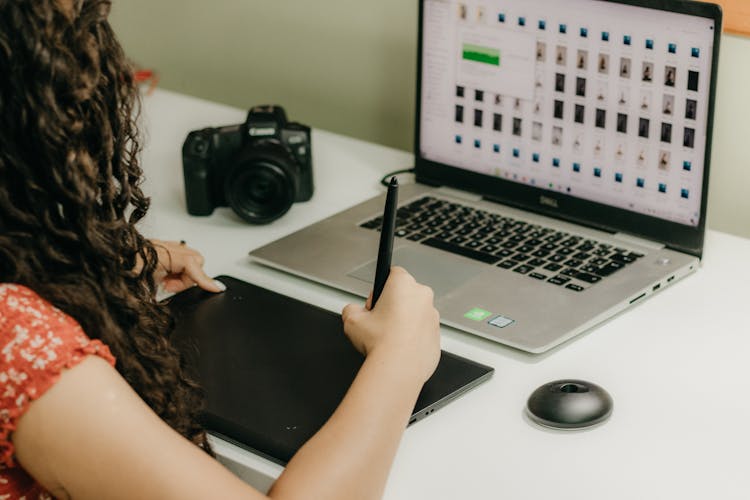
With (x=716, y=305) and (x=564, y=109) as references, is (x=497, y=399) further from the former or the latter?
(x=564, y=109)

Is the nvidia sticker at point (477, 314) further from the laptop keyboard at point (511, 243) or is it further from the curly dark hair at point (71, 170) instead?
the curly dark hair at point (71, 170)

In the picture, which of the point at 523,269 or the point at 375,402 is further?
the point at 523,269

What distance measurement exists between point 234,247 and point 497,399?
0.49 metres

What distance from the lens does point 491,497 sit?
91cm

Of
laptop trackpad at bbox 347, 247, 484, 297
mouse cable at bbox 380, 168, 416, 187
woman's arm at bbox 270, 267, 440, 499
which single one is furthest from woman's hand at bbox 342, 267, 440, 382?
mouse cable at bbox 380, 168, 416, 187

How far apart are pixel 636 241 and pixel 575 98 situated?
7.8 inches

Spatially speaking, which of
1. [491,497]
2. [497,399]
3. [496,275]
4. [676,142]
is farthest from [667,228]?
[491,497]

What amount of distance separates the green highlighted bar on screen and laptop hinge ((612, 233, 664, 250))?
0.93 feet

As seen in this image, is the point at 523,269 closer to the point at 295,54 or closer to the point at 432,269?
the point at 432,269

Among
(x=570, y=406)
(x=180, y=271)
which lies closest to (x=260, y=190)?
(x=180, y=271)

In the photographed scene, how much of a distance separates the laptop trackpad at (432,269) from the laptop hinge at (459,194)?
0.59 ft

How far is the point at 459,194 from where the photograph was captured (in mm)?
1500

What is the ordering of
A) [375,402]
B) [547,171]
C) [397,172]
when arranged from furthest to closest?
1. [397,172]
2. [547,171]
3. [375,402]

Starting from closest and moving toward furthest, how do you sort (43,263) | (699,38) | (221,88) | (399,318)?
(43,263) → (399,318) → (699,38) → (221,88)
